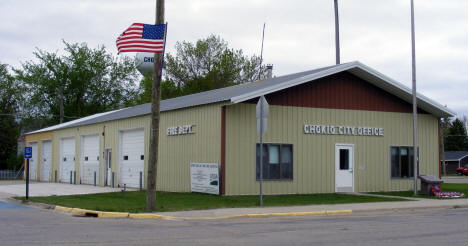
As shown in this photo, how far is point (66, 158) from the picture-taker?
3656 centimetres

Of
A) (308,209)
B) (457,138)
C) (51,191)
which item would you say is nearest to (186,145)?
(51,191)

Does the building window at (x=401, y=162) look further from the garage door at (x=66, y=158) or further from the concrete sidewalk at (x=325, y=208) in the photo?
the garage door at (x=66, y=158)

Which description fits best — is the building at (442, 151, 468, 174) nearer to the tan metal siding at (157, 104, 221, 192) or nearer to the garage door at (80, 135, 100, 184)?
the garage door at (80, 135, 100, 184)

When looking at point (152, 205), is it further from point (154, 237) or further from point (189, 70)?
point (189, 70)

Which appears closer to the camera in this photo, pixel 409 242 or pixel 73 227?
pixel 409 242

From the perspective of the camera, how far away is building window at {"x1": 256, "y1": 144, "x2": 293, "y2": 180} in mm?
22859

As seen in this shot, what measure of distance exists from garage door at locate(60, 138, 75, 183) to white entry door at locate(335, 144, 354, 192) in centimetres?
1779

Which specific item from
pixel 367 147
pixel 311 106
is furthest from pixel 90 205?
pixel 367 147

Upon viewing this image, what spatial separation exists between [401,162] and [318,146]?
15.8 ft

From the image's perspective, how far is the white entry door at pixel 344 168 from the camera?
969 inches

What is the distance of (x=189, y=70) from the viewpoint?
2581 inches

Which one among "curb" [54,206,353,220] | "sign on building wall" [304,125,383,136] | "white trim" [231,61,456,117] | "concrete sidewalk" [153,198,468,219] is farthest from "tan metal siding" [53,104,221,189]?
"curb" [54,206,353,220]

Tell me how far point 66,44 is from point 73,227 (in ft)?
188

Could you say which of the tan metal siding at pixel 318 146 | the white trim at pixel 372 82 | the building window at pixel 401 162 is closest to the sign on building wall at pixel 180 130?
the tan metal siding at pixel 318 146
